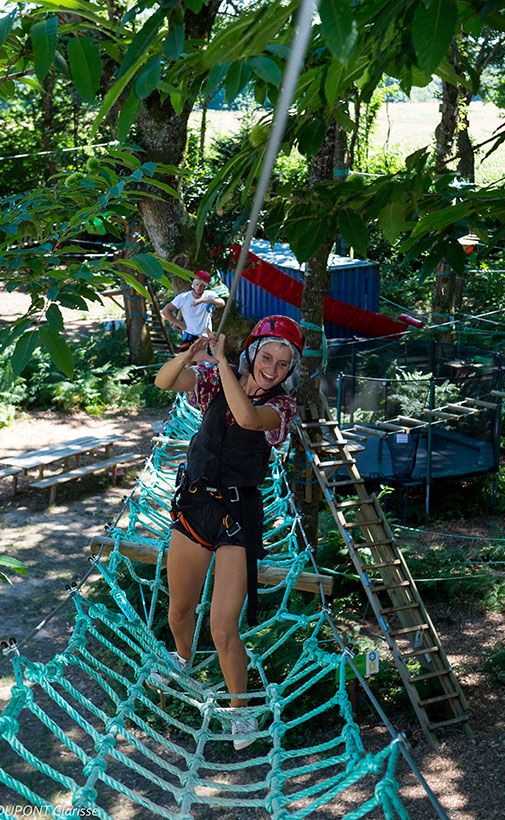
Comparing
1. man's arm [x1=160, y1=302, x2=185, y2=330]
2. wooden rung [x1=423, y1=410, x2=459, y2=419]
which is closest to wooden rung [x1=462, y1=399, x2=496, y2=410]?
wooden rung [x1=423, y1=410, x2=459, y2=419]

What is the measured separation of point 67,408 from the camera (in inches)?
423

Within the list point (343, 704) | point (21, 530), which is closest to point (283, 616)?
point (343, 704)

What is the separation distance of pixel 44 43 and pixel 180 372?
1503mm

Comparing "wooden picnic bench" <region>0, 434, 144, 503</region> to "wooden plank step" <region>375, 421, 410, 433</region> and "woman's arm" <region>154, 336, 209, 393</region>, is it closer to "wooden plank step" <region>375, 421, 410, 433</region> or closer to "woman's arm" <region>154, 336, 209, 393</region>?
"wooden plank step" <region>375, 421, 410, 433</region>

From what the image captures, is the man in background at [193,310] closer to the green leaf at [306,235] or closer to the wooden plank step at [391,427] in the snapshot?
the wooden plank step at [391,427]

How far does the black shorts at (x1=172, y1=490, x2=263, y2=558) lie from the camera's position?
9.37 feet

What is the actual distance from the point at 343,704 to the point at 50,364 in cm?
961

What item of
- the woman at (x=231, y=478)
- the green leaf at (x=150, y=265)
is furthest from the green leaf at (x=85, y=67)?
the woman at (x=231, y=478)

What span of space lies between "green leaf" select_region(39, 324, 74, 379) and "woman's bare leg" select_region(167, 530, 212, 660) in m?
1.39

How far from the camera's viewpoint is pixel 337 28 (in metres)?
1.10

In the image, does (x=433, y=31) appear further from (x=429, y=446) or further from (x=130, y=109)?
(x=429, y=446)

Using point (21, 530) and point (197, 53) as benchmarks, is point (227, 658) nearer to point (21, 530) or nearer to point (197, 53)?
point (197, 53)

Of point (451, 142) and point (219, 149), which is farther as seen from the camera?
point (219, 149)

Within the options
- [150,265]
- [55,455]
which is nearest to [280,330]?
[150,265]
